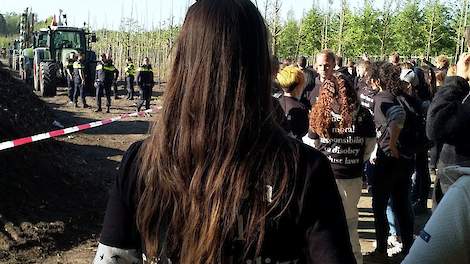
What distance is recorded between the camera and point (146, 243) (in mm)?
1565

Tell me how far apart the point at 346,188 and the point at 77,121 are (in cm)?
1178

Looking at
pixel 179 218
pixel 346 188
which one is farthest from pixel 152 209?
pixel 346 188

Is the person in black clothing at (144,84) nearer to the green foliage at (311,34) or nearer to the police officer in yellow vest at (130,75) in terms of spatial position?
the police officer in yellow vest at (130,75)

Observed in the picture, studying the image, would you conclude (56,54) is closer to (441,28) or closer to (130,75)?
(130,75)

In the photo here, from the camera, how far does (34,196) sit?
21.7 ft

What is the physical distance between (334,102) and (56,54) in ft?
63.1

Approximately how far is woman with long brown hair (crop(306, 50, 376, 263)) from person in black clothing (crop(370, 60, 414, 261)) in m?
0.72

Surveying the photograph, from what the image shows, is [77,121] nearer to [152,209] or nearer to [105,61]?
[105,61]

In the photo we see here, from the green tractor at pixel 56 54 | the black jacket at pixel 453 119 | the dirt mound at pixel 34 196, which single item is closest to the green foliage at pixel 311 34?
the green tractor at pixel 56 54

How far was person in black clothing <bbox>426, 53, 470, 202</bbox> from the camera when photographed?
135 inches

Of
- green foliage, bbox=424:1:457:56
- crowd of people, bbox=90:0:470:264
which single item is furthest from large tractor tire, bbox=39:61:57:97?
green foliage, bbox=424:1:457:56

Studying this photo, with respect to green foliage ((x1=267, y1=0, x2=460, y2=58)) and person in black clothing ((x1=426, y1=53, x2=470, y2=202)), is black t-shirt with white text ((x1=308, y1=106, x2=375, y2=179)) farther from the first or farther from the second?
green foliage ((x1=267, y1=0, x2=460, y2=58))

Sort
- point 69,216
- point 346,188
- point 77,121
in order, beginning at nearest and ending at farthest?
point 346,188, point 69,216, point 77,121

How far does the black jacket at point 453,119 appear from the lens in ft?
11.3
